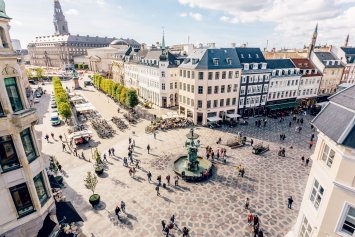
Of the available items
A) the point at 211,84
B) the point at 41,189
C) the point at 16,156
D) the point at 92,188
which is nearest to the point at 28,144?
the point at 16,156

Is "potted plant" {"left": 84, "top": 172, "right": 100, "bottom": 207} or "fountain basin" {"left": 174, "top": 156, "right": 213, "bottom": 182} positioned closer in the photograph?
"potted plant" {"left": 84, "top": 172, "right": 100, "bottom": 207}

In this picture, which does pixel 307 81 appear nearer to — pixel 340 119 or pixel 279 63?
pixel 279 63

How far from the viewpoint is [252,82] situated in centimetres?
4903

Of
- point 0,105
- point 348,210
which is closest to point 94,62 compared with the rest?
point 0,105

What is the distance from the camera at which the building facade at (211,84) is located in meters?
43.2

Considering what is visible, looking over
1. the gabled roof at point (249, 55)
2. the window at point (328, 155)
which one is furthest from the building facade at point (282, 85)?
the window at point (328, 155)

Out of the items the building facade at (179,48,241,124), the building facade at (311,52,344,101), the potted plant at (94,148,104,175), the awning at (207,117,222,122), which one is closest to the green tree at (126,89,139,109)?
the building facade at (179,48,241,124)

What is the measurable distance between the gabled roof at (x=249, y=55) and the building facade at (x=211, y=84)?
3423mm

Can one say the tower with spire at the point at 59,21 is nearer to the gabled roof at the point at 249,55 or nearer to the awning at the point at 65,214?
the gabled roof at the point at 249,55

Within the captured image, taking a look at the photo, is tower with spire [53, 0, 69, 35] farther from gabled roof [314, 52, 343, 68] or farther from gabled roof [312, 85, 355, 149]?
gabled roof [312, 85, 355, 149]

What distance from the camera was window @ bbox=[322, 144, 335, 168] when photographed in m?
12.0

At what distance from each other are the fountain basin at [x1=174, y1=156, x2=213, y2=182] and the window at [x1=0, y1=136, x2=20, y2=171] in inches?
734

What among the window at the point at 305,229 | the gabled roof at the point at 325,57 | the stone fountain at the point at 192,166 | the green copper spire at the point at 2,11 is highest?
the green copper spire at the point at 2,11

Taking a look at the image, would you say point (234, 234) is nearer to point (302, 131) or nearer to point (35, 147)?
point (35, 147)
